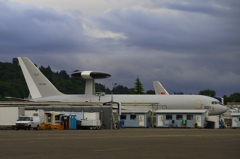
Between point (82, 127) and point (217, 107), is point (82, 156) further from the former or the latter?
point (217, 107)

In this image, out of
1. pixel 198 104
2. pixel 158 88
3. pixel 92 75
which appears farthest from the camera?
pixel 158 88

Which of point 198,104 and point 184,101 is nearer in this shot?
point 198,104

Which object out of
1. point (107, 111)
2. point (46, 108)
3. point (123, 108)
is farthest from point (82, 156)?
point (123, 108)

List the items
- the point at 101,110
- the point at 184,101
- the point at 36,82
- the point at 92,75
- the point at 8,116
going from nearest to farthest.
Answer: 1. the point at 8,116
2. the point at 101,110
3. the point at 184,101
4. the point at 92,75
5. the point at 36,82

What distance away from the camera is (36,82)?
87312 mm

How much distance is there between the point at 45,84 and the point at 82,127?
31.0 m

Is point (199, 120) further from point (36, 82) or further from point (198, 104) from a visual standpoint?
point (36, 82)

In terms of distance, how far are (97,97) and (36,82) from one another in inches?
550

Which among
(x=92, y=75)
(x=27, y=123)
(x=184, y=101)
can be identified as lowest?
(x=27, y=123)

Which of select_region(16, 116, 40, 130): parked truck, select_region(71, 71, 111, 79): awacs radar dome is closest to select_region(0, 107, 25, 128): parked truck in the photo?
select_region(16, 116, 40, 130): parked truck

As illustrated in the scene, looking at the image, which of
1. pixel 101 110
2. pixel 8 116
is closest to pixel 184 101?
pixel 101 110

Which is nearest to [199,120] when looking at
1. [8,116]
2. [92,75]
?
[92,75]

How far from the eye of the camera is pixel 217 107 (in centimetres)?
7688

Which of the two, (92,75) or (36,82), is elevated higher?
(92,75)
